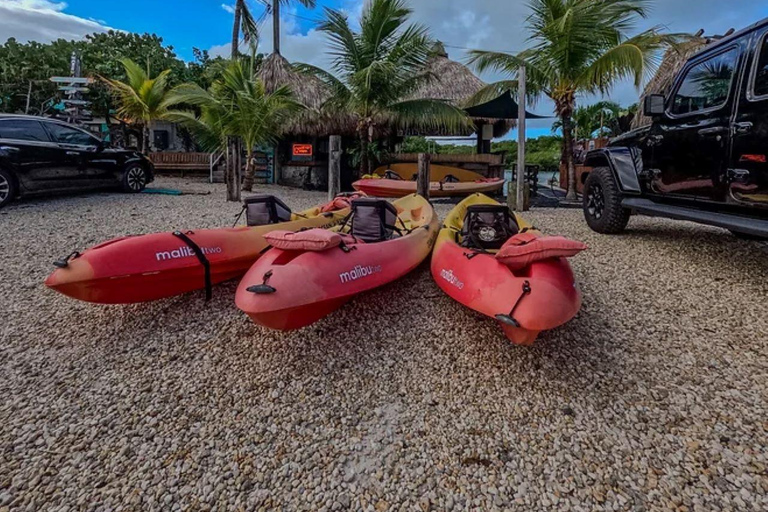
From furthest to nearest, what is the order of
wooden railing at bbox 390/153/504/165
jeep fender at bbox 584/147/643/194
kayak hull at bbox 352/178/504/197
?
wooden railing at bbox 390/153/504/165, kayak hull at bbox 352/178/504/197, jeep fender at bbox 584/147/643/194

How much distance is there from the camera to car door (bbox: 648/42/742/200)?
12.6 feet

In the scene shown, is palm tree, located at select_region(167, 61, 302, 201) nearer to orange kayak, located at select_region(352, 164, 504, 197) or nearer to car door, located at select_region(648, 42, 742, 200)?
orange kayak, located at select_region(352, 164, 504, 197)

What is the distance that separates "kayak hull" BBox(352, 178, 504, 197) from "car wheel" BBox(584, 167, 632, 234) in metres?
4.45

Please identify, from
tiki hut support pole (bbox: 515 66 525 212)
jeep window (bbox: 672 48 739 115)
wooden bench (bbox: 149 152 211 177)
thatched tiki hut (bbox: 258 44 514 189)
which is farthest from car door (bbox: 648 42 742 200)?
wooden bench (bbox: 149 152 211 177)

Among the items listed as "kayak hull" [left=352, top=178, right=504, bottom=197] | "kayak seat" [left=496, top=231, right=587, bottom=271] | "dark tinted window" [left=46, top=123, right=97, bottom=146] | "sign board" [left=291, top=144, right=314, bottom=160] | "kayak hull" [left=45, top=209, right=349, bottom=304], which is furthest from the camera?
"sign board" [left=291, top=144, right=314, bottom=160]

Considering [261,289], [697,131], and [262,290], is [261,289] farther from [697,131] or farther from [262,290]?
[697,131]

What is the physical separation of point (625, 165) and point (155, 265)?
5.47 meters

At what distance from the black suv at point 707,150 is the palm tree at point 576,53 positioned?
4.50 m

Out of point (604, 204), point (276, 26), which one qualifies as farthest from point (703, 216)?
point (276, 26)

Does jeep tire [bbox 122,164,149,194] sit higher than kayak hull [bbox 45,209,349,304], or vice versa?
jeep tire [bbox 122,164,149,194]

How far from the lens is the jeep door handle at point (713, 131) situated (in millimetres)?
3780

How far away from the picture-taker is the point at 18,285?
13.1ft

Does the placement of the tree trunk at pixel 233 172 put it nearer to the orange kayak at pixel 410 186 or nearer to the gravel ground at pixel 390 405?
the orange kayak at pixel 410 186

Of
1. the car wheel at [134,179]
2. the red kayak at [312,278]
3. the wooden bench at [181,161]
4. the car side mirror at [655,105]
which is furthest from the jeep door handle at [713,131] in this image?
the wooden bench at [181,161]
